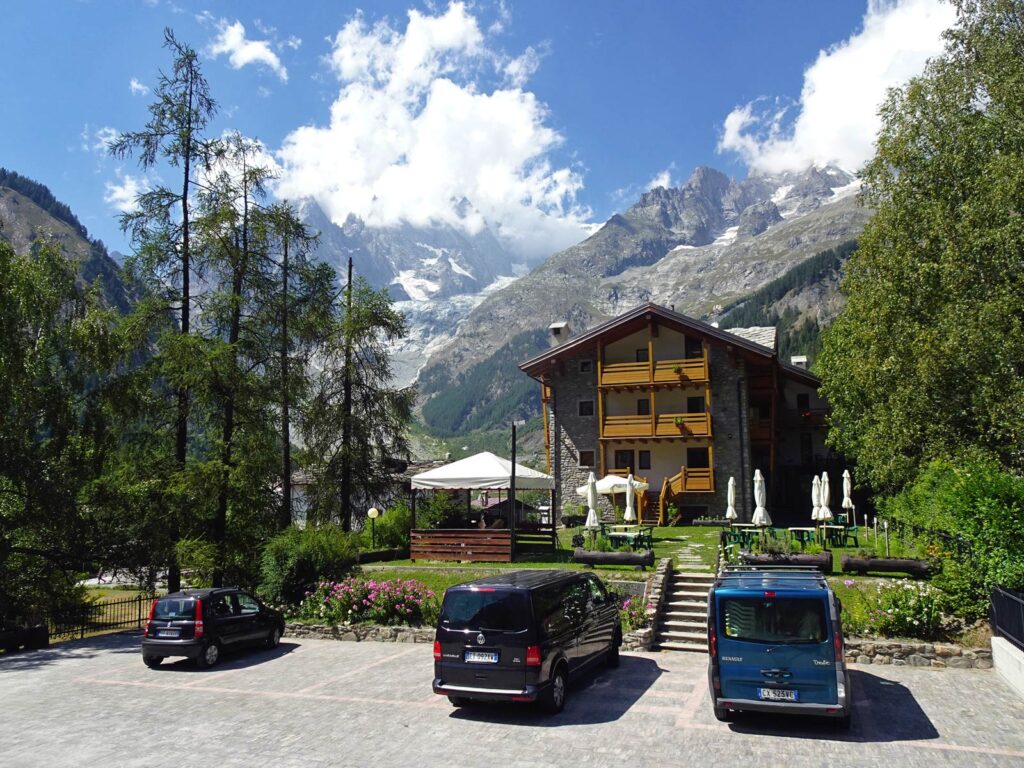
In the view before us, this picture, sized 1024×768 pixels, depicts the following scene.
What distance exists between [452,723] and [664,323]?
25349 millimetres

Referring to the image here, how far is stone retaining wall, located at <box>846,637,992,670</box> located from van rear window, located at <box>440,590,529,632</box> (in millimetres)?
6527

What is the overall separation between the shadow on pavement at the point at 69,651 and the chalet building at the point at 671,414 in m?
19.7

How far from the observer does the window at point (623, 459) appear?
3384 cm

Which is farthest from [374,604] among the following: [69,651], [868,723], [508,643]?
[868,723]

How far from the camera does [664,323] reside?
1291 inches

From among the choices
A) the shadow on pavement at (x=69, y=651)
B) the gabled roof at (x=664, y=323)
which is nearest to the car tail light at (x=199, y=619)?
the shadow on pavement at (x=69, y=651)

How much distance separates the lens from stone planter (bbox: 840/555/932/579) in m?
14.8

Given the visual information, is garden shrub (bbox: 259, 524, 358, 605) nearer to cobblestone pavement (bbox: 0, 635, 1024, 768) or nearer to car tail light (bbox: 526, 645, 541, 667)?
cobblestone pavement (bbox: 0, 635, 1024, 768)

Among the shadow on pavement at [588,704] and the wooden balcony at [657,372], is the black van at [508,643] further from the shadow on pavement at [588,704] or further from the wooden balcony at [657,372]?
the wooden balcony at [657,372]

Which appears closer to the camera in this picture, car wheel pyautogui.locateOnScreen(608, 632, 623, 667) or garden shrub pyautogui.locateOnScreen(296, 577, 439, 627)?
car wheel pyautogui.locateOnScreen(608, 632, 623, 667)

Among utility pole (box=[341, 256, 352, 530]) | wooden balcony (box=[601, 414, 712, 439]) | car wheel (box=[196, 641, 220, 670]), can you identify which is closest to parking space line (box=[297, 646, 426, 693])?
car wheel (box=[196, 641, 220, 670])

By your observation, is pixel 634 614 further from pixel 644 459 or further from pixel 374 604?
pixel 644 459

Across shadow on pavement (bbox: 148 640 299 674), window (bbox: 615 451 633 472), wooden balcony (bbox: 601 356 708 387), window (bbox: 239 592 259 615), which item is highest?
wooden balcony (bbox: 601 356 708 387)

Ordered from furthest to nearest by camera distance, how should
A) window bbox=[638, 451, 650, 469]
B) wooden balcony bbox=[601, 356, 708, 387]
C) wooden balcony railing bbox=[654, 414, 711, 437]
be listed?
window bbox=[638, 451, 650, 469], wooden balcony bbox=[601, 356, 708, 387], wooden balcony railing bbox=[654, 414, 711, 437]
